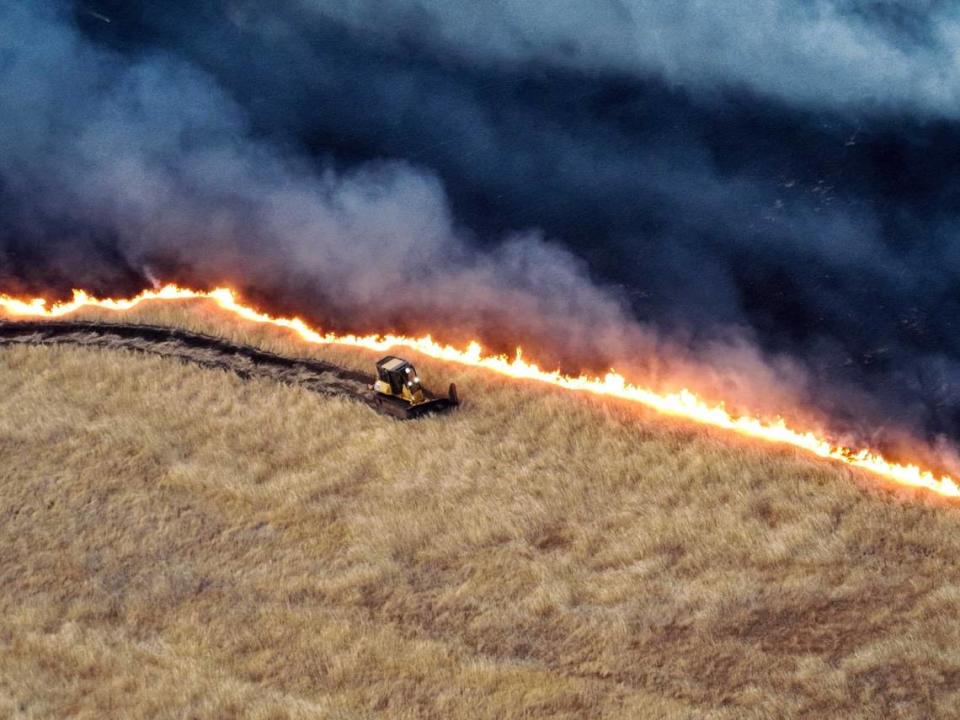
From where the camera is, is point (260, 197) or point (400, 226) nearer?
point (400, 226)

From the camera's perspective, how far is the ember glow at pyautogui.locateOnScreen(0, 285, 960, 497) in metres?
16.5

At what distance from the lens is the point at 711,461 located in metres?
16.9

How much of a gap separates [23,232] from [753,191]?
14542mm

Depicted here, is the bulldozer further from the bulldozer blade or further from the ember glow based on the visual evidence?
the ember glow

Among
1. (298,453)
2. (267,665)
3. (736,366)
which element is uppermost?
(736,366)

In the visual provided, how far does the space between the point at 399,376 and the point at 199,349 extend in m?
4.22

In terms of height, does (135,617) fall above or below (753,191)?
below

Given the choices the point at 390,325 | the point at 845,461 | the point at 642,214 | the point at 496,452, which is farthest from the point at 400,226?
the point at 845,461

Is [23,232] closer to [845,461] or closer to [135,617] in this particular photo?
[135,617]

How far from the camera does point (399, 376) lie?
61.3 feet

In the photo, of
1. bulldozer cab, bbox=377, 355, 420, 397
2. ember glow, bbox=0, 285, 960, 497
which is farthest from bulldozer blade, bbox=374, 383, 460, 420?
ember glow, bbox=0, 285, 960, 497

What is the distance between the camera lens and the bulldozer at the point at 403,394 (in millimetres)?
18562

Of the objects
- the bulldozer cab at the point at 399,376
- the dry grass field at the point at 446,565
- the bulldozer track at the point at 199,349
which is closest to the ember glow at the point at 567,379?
the dry grass field at the point at 446,565

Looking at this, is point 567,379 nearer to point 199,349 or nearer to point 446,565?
point 446,565
